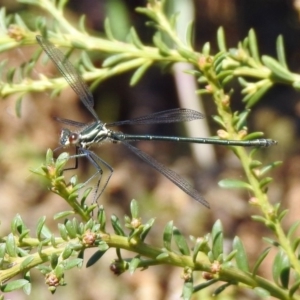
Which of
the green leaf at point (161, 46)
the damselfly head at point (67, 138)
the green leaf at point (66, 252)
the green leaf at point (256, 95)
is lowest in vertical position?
the damselfly head at point (67, 138)

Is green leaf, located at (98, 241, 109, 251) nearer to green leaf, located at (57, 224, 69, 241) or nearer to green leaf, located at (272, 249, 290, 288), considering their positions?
green leaf, located at (57, 224, 69, 241)

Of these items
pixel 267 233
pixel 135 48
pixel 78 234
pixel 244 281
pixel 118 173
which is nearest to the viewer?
pixel 78 234

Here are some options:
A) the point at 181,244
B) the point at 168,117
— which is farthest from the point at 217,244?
the point at 168,117

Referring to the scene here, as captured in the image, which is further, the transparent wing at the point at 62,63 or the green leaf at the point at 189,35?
the transparent wing at the point at 62,63

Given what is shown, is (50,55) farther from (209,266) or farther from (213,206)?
(213,206)

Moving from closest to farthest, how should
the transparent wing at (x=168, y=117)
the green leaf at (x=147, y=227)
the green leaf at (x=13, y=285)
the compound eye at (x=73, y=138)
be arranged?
the green leaf at (x=13, y=285)
the green leaf at (x=147, y=227)
the compound eye at (x=73, y=138)
the transparent wing at (x=168, y=117)

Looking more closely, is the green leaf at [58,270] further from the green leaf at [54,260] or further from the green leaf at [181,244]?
the green leaf at [181,244]

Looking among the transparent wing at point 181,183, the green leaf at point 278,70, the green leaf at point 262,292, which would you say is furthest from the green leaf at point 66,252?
the green leaf at point 278,70

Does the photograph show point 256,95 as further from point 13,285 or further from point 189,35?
point 13,285

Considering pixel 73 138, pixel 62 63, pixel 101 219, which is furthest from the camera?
pixel 73 138

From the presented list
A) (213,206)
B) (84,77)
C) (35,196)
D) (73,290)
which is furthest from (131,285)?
(84,77)

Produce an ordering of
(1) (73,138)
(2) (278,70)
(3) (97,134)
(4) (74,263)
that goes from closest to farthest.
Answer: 1. (4) (74,263)
2. (2) (278,70)
3. (1) (73,138)
4. (3) (97,134)
